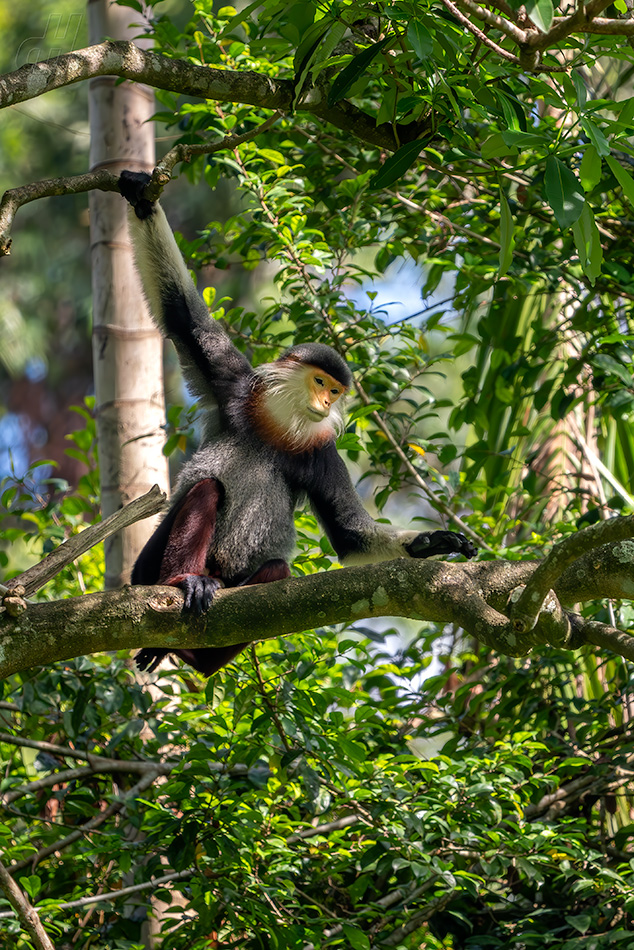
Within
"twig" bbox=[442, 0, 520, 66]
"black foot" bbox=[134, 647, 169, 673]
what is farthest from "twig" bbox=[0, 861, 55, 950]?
"twig" bbox=[442, 0, 520, 66]

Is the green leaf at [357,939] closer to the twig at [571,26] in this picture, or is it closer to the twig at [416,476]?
the twig at [416,476]

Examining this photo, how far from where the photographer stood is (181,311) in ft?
10.7

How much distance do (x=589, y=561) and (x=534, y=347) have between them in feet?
7.07

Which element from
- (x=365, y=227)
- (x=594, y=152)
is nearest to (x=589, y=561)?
(x=594, y=152)

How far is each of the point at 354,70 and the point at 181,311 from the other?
4.39 feet

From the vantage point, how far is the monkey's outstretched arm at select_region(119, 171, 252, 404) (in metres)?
3.16

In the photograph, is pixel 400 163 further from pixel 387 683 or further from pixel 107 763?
pixel 107 763

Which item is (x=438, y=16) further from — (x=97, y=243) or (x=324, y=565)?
(x=97, y=243)

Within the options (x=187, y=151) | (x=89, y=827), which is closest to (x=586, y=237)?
(x=187, y=151)

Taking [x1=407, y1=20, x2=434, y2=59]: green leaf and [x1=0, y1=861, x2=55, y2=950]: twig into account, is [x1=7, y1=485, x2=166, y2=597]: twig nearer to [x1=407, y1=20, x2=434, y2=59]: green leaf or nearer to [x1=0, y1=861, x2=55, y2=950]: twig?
[x1=0, y1=861, x2=55, y2=950]: twig

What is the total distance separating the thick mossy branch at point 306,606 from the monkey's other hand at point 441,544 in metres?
0.57

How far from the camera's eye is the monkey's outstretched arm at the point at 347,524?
3.35m

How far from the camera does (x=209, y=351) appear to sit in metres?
3.29

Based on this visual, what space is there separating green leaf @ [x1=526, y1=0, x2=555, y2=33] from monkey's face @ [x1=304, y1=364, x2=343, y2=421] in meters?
1.81
